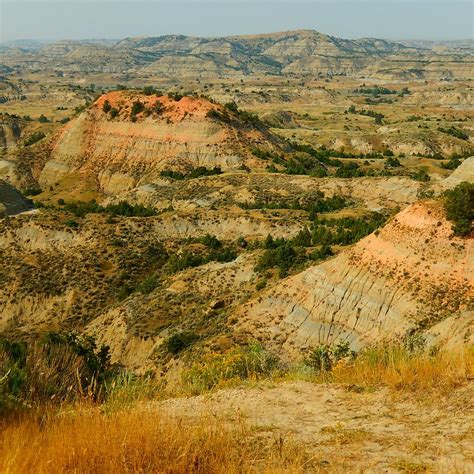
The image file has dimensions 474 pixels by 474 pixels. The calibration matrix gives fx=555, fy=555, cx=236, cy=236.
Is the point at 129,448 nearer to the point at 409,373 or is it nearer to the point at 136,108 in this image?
the point at 409,373

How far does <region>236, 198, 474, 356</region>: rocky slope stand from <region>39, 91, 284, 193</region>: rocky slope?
163 ft

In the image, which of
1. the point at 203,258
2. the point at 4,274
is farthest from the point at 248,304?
the point at 4,274

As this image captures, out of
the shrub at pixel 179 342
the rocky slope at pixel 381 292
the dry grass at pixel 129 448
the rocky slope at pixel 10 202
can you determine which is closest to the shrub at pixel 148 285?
the shrub at pixel 179 342

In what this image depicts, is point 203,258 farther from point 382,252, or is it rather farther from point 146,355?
point 382,252

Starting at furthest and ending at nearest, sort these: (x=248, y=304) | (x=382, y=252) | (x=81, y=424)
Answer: (x=248, y=304) → (x=382, y=252) → (x=81, y=424)

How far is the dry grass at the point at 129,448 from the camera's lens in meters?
5.69

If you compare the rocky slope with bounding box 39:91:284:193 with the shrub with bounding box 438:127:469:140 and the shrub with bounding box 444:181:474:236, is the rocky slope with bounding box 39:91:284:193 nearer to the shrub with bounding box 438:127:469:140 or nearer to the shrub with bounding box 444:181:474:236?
the shrub with bounding box 444:181:474:236

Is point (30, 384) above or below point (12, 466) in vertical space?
below

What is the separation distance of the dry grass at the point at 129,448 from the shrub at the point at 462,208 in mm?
22269

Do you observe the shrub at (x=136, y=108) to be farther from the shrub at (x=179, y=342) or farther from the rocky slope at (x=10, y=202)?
the shrub at (x=179, y=342)

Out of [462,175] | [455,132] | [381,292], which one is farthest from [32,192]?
[455,132]

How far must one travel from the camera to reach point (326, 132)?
135m

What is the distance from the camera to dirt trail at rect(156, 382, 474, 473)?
681 centimetres

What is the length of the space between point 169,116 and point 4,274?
46.4 m
